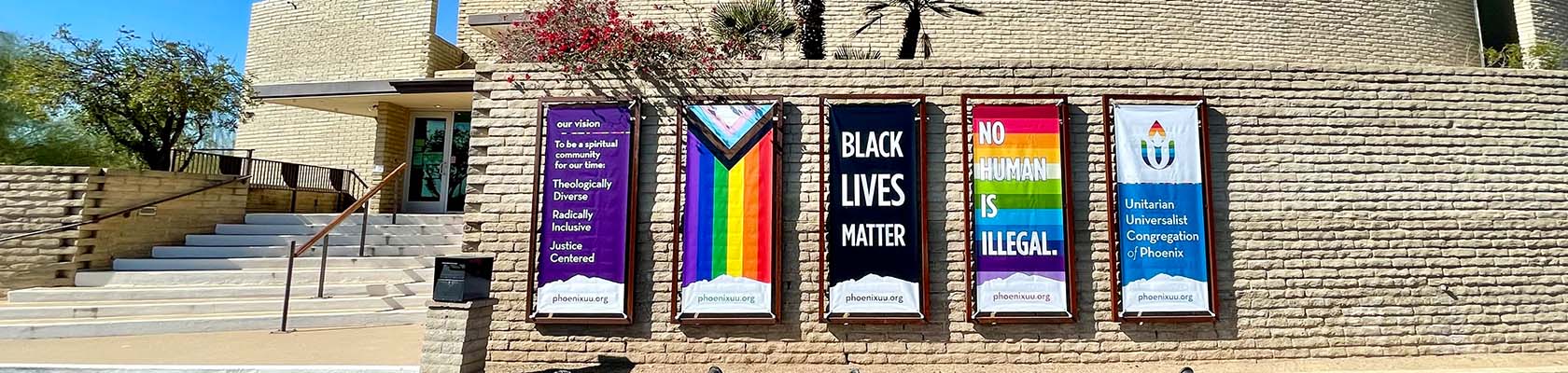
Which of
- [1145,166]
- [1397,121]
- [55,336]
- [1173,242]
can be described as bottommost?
[55,336]

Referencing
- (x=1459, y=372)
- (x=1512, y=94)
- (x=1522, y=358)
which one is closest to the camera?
(x=1459, y=372)

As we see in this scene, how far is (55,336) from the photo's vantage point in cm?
602

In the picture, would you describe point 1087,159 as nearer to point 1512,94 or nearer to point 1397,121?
point 1397,121

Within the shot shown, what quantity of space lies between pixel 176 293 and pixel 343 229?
202 cm

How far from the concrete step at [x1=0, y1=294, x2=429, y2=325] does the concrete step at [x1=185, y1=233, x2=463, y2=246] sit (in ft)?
4.43

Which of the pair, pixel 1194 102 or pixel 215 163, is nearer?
pixel 1194 102

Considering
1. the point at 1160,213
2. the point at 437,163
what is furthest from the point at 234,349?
the point at 1160,213

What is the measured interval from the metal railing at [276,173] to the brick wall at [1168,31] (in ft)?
21.0

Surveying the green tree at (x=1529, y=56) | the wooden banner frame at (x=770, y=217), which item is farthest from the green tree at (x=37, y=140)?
the green tree at (x=1529, y=56)

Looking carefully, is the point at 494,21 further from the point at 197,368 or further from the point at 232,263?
the point at 197,368

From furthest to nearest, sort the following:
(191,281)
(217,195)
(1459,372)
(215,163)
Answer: (215,163) → (217,195) → (191,281) → (1459,372)

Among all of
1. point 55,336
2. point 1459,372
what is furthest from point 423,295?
point 1459,372

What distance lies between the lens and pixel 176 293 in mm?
6879

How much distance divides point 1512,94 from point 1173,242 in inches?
140
